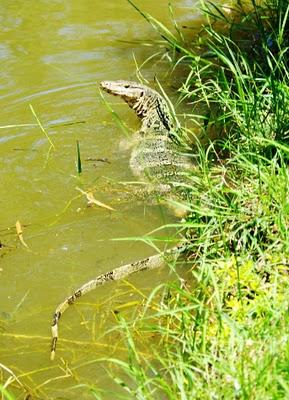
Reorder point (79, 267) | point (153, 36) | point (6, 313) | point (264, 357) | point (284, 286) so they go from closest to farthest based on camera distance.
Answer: point (264, 357), point (284, 286), point (6, 313), point (79, 267), point (153, 36)

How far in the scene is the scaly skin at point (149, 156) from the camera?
171 inches

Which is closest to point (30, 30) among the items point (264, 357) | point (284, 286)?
point (284, 286)

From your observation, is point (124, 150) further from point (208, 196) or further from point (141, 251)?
point (208, 196)

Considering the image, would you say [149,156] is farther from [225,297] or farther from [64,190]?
[225,297]

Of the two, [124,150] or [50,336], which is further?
[124,150]

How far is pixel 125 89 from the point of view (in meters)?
6.97

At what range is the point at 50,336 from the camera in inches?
162

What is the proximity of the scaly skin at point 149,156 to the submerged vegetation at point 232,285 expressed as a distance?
283 mm

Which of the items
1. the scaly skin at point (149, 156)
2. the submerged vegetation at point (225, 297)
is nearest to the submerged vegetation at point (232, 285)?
the submerged vegetation at point (225, 297)

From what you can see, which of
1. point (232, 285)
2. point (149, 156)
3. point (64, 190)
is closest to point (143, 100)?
point (149, 156)

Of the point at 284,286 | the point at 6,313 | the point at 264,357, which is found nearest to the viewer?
the point at 264,357

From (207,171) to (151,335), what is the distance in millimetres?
1120

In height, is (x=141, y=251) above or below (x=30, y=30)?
above

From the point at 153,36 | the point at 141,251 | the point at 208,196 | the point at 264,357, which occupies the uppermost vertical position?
the point at 264,357
